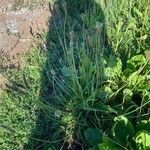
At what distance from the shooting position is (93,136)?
2295 mm

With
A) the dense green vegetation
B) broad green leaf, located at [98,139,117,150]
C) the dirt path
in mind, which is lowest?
broad green leaf, located at [98,139,117,150]

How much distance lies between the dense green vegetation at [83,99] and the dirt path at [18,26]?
154mm

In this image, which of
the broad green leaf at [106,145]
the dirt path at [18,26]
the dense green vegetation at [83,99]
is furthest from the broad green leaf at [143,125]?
the dirt path at [18,26]

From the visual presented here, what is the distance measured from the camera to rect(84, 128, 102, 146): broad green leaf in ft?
7.50

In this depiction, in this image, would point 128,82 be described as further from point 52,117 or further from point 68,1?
point 68,1

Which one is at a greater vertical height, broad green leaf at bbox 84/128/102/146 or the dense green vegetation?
the dense green vegetation

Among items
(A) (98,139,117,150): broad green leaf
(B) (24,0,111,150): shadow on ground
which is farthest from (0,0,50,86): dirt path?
(A) (98,139,117,150): broad green leaf

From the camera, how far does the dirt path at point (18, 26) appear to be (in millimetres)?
2906

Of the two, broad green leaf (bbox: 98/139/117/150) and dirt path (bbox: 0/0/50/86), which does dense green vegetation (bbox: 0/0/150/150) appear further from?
dirt path (bbox: 0/0/50/86)

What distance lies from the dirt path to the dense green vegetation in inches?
6.0

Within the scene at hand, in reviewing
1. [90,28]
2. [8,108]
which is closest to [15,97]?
[8,108]

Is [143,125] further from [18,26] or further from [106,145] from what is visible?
[18,26]

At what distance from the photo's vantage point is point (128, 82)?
2.50 m

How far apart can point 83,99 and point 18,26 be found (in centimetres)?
96
